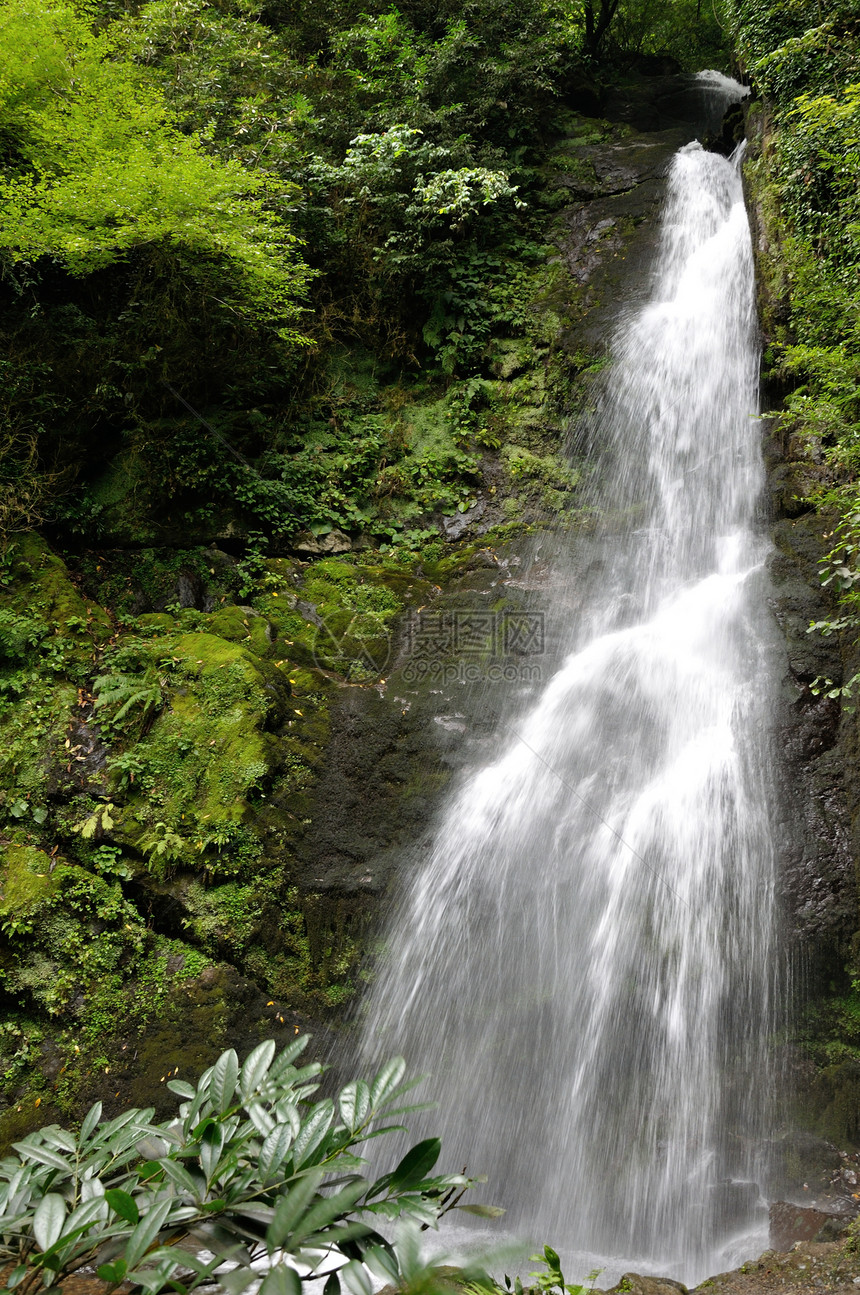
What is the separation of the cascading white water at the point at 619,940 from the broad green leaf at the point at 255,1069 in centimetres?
326

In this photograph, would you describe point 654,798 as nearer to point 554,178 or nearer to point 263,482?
point 263,482

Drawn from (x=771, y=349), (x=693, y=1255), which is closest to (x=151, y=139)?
(x=771, y=349)

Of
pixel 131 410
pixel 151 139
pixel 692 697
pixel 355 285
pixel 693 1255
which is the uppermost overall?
pixel 355 285

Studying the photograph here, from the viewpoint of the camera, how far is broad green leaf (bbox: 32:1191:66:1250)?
1.31m

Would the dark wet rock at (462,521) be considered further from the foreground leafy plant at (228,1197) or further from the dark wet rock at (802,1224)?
the foreground leafy plant at (228,1197)

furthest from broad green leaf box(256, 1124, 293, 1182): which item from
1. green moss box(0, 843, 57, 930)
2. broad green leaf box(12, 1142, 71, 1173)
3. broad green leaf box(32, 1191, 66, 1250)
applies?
green moss box(0, 843, 57, 930)

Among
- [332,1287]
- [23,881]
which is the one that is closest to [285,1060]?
[332,1287]

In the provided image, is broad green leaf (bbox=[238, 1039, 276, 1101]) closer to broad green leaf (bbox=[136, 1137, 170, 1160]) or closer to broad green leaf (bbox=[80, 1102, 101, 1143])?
broad green leaf (bbox=[136, 1137, 170, 1160])

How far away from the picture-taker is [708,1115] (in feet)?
13.3

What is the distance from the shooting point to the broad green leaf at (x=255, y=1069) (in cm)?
163

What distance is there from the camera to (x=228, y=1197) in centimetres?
134

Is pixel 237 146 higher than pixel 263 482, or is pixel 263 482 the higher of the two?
pixel 237 146

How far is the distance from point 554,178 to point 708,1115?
12669 millimetres

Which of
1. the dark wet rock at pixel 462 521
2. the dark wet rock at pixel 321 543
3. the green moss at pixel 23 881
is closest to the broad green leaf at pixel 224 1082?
the green moss at pixel 23 881
